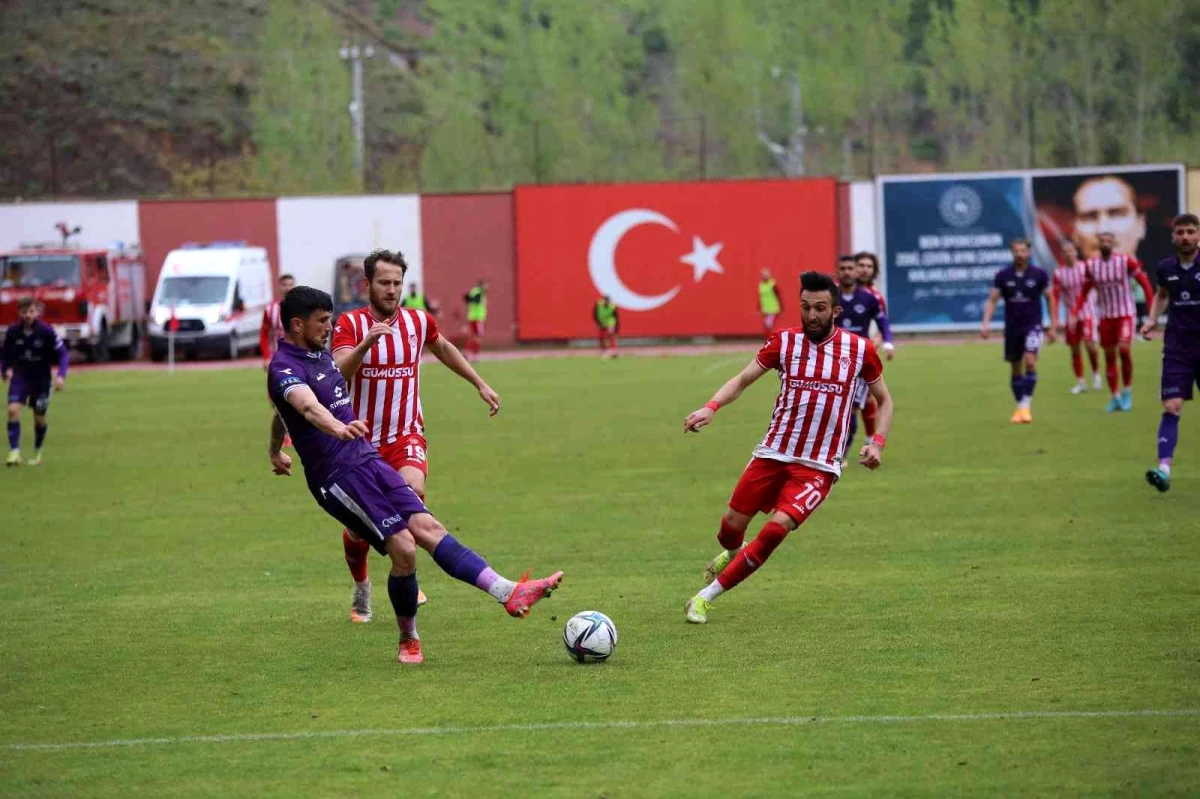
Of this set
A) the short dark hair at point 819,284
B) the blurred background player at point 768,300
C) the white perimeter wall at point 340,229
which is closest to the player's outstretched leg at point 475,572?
the short dark hair at point 819,284

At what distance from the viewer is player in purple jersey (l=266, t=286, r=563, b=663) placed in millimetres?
8836

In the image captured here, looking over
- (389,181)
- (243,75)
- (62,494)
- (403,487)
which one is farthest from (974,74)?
(403,487)

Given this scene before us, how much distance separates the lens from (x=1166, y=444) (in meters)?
15.0

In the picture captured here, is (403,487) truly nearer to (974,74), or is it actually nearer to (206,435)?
(206,435)

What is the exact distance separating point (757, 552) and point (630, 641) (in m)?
1.04

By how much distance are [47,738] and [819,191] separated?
43.9 metres

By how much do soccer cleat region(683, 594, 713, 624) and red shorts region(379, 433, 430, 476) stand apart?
1.83 meters

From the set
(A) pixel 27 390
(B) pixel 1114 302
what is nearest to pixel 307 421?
(A) pixel 27 390

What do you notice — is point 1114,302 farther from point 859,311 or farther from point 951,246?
point 951,246

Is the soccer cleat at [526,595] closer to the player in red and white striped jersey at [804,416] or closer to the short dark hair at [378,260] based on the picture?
the player in red and white striped jersey at [804,416]

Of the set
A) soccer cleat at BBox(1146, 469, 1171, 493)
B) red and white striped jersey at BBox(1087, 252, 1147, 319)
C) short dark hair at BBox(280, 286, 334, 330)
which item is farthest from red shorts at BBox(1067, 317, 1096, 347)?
short dark hair at BBox(280, 286, 334, 330)

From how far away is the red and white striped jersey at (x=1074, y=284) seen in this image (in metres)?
25.0

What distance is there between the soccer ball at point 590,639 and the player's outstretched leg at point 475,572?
26 centimetres

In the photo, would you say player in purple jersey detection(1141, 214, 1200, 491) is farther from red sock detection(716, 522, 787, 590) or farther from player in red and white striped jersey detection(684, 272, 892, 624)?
red sock detection(716, 522, 787, 590)
